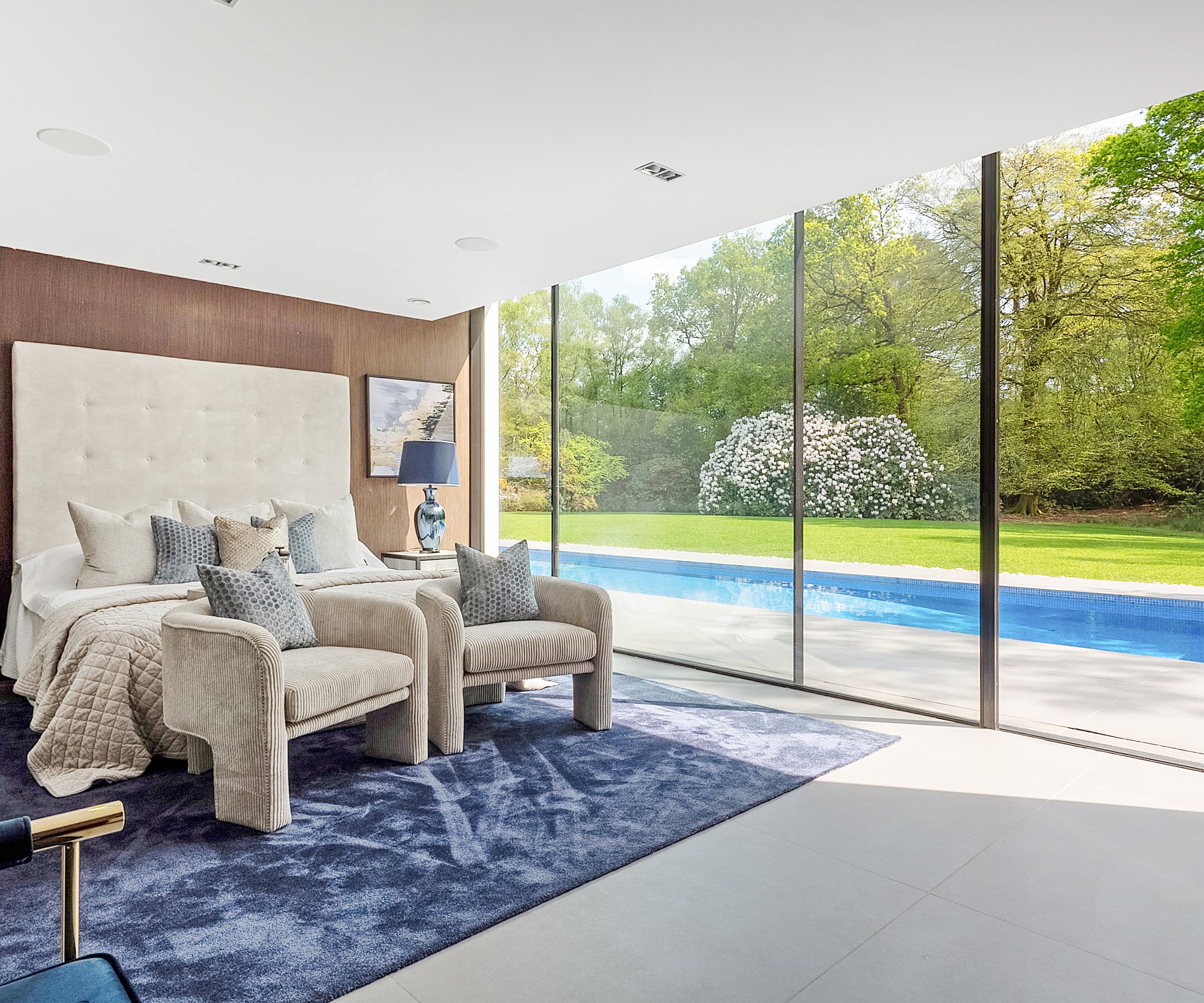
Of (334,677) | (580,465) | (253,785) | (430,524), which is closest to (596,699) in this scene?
(334,677)

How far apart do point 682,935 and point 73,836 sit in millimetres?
1428

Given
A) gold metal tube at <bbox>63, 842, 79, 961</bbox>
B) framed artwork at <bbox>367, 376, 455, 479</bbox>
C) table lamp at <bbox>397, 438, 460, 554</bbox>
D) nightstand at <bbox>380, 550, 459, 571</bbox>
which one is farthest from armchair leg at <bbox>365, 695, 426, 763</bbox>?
framed artwork at <bbox>367, 376, 455, 479</bbox>

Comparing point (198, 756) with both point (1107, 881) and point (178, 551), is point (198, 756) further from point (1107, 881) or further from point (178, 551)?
point (1107, 881)

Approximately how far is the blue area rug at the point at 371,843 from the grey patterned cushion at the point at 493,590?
52 centimetres

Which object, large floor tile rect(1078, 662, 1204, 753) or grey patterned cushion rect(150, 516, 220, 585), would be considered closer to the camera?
large floor tile rect(1078, 662, 1204, 753)

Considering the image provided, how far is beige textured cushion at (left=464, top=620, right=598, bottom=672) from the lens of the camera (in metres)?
3.31

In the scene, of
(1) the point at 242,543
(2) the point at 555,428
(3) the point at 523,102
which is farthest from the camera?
(2) the point at 555,428

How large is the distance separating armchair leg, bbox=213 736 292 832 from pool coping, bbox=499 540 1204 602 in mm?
2810

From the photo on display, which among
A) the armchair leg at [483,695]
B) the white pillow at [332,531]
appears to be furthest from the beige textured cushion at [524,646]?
the white pillow at [332,531]

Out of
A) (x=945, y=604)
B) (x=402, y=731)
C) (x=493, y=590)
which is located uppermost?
(x=493, y=590)

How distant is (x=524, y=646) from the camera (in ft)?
11.0

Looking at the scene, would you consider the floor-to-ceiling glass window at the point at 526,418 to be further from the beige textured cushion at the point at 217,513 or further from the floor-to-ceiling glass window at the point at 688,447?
the beige textured cushion at the point at 217,513

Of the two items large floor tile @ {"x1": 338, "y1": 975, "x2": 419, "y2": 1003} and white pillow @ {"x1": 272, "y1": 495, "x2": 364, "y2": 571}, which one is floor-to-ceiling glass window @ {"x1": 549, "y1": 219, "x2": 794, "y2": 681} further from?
large floor tile @ {"x1": 338, "y1": 975, "x2": 419, "y2": 1003}

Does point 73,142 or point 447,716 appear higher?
point 73,142
